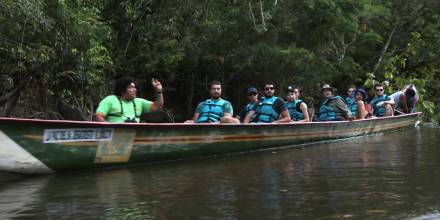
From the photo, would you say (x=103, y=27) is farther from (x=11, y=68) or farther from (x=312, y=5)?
(x=312, y=5)

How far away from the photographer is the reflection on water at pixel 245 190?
445 cm

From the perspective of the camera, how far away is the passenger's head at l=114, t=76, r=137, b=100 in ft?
23.8

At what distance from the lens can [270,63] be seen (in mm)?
15281

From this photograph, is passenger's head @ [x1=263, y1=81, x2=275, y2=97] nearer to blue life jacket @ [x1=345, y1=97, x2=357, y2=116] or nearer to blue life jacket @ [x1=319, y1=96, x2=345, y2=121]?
blue life jacket @ [x1=319, y1=96, x2=345, y2=121]

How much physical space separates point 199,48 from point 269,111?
541 centimetres

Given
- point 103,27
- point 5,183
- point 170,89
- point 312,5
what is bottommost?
point 5,183

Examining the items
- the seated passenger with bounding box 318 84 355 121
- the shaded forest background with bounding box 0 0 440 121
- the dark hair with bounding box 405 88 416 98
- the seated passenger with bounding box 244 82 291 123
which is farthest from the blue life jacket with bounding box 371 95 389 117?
the seated passenger with bounding box 244 82 291 123

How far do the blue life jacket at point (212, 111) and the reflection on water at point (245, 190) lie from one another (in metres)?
0.77

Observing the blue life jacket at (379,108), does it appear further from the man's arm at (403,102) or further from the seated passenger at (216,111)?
the seated passenger at (216,111)

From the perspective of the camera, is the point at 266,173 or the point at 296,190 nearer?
the point at 296,190

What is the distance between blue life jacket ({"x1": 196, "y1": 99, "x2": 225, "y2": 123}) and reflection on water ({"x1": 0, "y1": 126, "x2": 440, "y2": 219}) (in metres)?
0.77

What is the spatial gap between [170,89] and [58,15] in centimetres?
617

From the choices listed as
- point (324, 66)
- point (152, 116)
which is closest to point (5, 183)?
point (152, 116)

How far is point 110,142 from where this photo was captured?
23.3 feet
